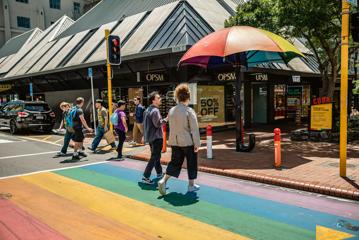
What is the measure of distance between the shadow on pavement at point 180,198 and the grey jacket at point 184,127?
3.04 feet

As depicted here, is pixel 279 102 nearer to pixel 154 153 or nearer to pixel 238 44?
pixel 238 44

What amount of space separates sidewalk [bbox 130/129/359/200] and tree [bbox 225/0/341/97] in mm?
4102

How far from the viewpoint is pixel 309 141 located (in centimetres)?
1301

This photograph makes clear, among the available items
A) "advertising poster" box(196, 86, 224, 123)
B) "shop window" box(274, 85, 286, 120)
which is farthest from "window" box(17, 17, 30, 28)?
"advertising poster" box(196, 86, 224, 123)

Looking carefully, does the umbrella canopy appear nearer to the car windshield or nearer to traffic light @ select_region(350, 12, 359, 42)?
traffic light @ select_region(350, 12, 359, 42)

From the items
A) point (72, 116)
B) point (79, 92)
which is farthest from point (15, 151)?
point (79, 92)

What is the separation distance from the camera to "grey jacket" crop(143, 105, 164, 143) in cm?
731

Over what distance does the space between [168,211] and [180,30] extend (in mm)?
12690

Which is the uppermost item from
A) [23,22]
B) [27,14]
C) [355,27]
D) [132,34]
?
[27,14]

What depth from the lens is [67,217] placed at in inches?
220

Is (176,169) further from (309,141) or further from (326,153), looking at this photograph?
(309,141)

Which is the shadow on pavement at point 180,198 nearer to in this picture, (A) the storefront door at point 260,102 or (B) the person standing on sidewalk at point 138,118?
(B) the person standing on sidewalk at point 138,118

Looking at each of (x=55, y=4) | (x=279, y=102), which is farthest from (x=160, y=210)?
(x=55, y=4)

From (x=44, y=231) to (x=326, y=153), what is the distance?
8.11m
